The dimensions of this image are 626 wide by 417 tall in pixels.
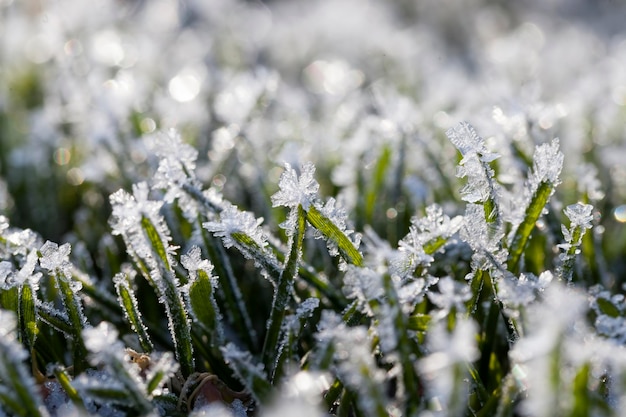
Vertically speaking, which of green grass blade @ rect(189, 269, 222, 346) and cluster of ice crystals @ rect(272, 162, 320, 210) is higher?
cluster of ice crystals @ rect(272, 162, 320, 210)

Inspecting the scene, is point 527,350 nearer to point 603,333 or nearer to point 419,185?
point 603,333

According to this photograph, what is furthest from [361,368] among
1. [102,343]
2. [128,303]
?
[128,303]

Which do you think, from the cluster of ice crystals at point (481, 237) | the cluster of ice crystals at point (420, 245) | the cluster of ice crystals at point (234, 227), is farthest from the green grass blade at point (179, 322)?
the cluster of ice crystals at point (481, 237)

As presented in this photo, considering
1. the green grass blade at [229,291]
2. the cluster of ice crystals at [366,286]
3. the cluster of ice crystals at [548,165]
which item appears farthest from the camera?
the green grass blade at [229,291]

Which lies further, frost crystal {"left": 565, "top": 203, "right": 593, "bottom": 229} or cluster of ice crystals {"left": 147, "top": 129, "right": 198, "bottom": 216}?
cluster of ice crystals {"left": 147, "top": 129, "right": 198, "bottom": 216}

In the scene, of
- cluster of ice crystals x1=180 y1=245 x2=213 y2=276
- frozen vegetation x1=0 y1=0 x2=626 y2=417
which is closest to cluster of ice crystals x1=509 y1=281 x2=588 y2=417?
frozen vegetation x1=0 y1=0 x2=626 y2=417

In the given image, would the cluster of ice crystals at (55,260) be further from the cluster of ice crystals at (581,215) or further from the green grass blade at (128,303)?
the cluster of ice crystals at (581,215)

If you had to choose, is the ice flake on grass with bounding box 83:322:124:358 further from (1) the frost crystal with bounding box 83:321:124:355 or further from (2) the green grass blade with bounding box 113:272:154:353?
(2) the green grass blade with bounding box 113:272:154:353
